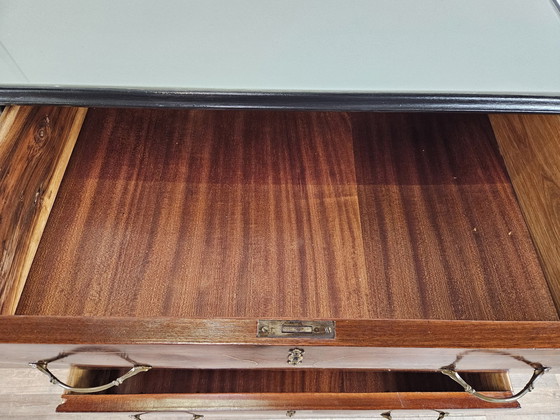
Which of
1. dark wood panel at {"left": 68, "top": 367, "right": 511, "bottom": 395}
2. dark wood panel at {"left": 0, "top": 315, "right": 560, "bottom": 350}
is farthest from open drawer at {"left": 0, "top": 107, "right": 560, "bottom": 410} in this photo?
dark wood panel at {"left": 68, "top": 367, "right": 511, "bottom": 395}

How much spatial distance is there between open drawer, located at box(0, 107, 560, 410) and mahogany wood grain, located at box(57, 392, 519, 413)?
81 mm

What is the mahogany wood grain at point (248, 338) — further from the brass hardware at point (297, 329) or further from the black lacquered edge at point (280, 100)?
the black lacquered edge at point (280, 100)

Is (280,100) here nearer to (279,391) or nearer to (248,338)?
(248,338)

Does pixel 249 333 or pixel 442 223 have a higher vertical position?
pixel 442 223

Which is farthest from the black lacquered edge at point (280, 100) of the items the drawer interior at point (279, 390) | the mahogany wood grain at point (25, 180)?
→ the drawer interior at point (279, 390)

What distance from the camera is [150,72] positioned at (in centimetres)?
46

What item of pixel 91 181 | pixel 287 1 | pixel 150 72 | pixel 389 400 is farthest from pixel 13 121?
pixel 389 400

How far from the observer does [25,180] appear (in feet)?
1.87

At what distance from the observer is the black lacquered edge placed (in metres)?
0.45

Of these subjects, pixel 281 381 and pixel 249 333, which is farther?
pixel 281 381

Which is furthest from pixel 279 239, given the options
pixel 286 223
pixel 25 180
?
pixel 25 180

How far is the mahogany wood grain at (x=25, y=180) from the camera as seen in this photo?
533 millimetres

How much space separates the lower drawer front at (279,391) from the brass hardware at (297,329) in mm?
219

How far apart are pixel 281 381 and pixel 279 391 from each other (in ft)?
0.04
